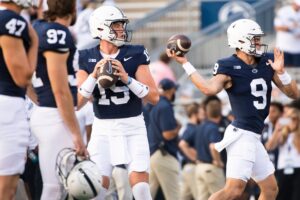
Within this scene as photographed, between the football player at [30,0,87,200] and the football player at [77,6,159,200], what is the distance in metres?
0.68

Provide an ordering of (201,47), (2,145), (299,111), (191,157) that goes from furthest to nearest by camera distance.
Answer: (201,47)
(191,157)
(299,111)
(2,145)

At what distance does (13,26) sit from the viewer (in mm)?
7855

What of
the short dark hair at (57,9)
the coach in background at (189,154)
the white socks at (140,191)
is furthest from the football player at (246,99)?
the coach in background at (189,154)

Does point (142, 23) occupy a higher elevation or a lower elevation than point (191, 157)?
higher

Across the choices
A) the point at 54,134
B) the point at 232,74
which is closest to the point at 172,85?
the point at 232,74

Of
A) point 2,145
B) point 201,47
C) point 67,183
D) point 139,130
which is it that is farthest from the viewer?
point 201,47

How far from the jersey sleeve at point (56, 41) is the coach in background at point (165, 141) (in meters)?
5.16

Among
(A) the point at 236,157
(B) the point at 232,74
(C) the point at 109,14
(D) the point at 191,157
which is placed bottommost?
(D) the point at 191,157

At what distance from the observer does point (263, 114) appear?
401 inches

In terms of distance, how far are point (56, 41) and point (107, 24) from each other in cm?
132

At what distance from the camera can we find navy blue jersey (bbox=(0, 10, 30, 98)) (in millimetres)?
7852

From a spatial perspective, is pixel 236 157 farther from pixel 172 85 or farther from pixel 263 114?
pixel 172 85

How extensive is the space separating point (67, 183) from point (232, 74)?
7.48ft

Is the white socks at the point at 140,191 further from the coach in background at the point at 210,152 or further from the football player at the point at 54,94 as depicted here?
the coach in background at the point at 210,152
